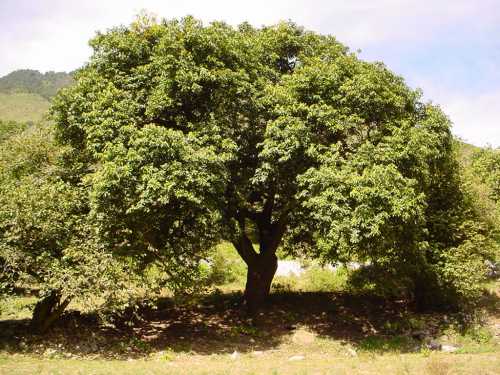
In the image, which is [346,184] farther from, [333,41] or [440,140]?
[333,41]

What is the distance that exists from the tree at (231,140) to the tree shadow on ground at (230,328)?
142 inches

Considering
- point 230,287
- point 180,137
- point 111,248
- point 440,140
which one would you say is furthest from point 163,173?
point 230,287

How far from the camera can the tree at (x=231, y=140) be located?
48.7 feet

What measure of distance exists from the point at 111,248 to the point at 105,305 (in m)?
2.06

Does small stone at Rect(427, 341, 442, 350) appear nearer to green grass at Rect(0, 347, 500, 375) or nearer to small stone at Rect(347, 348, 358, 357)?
green grass at Rect(0, 347, 500, 375)

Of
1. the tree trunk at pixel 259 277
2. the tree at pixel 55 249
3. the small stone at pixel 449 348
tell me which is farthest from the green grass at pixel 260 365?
the tree trunk at pixel 259 277

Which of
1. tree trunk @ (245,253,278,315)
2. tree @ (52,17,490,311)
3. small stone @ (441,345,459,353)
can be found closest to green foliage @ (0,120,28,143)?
tree @ (52,17,490,311)

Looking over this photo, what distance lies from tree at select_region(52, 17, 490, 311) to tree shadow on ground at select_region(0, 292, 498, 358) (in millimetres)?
3618

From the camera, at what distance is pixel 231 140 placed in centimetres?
1673

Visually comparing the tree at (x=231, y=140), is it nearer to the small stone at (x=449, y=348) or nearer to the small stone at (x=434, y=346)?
the small stone at (x=434, y=346)

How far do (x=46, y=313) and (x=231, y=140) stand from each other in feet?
34.5

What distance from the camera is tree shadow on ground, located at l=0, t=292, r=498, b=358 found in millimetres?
16625

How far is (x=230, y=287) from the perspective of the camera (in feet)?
89.2

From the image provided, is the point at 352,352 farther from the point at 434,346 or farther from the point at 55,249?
the point at 55,249
